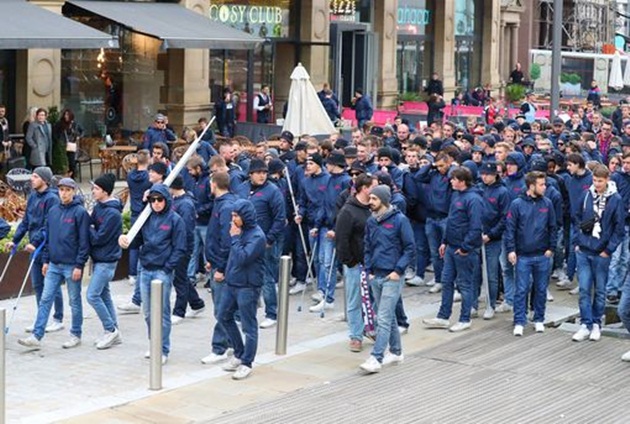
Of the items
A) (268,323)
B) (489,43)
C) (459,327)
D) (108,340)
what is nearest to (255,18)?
(489,43)

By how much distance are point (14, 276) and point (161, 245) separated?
12.0ft

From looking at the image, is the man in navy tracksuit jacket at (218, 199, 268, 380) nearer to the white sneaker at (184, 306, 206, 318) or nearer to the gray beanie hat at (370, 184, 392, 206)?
the gray beanie hat at (370, 184, 392, 206)

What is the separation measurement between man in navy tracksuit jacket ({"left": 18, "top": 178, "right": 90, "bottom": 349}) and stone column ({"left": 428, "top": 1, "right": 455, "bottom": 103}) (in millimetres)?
32955

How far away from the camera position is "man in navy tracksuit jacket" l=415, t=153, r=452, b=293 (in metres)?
16.7

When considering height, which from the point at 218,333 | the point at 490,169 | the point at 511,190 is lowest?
the point at 218,333

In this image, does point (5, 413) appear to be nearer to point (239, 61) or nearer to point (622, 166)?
point (622, 166)

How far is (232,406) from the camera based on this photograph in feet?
38.4

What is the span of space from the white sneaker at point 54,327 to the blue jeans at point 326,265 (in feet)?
10.4

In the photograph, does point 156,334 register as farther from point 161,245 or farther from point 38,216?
point 38,216

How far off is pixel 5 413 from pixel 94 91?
1913 centimetres

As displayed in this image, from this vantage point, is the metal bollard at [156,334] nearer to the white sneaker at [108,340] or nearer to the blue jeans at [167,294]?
the blue jeans at [167,294]

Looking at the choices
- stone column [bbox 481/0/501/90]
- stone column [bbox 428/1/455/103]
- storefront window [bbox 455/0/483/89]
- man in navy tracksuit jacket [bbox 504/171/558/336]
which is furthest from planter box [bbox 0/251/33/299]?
stone column [bbox 481/0/501/90]

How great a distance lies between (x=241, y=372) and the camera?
1261 centimetres

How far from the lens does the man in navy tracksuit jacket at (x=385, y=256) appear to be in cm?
1288
